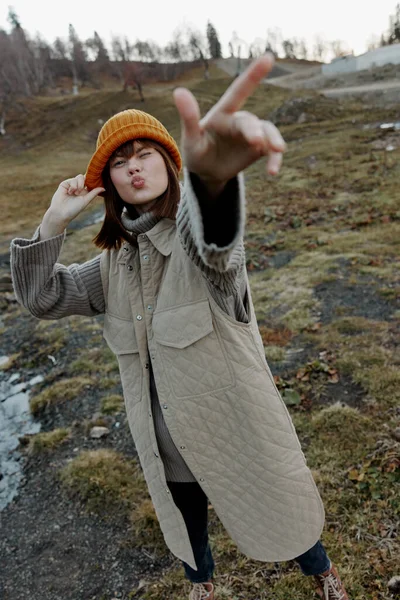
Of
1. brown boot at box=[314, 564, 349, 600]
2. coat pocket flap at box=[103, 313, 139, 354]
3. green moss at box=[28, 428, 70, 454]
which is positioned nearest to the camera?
coat pocket flap at box=[103, 313, 139, 354]

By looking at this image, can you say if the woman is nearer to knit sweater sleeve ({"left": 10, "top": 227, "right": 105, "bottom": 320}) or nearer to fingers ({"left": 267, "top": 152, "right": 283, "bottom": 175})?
knit sweater sleeve ({"left": 10, "top": 227, "right": 105, "bottom": 320})

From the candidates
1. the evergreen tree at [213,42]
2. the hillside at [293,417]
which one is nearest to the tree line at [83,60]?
the evergreen tree at [213,42]

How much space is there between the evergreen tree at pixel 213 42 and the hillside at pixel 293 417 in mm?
82980

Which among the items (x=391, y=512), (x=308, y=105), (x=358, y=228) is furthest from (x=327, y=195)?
(x=308, y=105)

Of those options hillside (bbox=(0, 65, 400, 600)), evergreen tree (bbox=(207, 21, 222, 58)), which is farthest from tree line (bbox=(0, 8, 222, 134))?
hillside (bbox=(0, 65, 400, 600))

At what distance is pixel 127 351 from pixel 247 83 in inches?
50.9

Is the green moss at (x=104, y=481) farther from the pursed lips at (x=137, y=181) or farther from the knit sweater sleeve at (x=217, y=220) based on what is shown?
the knit sweater sleeve at (x=217, y=220)

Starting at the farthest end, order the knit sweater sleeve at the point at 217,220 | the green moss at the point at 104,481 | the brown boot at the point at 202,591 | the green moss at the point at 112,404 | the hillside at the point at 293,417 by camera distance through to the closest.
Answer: the green moss at the point at 112,404
the green moss at the point at 104,481
the hillside at the point at 293,417
the brown boot at the point at 202,591
the knit sweater sleeve at the point at 217,220

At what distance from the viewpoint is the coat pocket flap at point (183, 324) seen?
5.64 ft

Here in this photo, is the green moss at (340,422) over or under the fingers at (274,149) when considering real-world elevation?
under

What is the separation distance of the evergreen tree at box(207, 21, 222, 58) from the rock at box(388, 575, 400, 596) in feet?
305

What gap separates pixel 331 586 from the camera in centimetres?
245

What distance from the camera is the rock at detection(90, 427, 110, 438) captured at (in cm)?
463


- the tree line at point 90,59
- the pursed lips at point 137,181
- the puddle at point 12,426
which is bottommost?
the puddle at point 12,426
